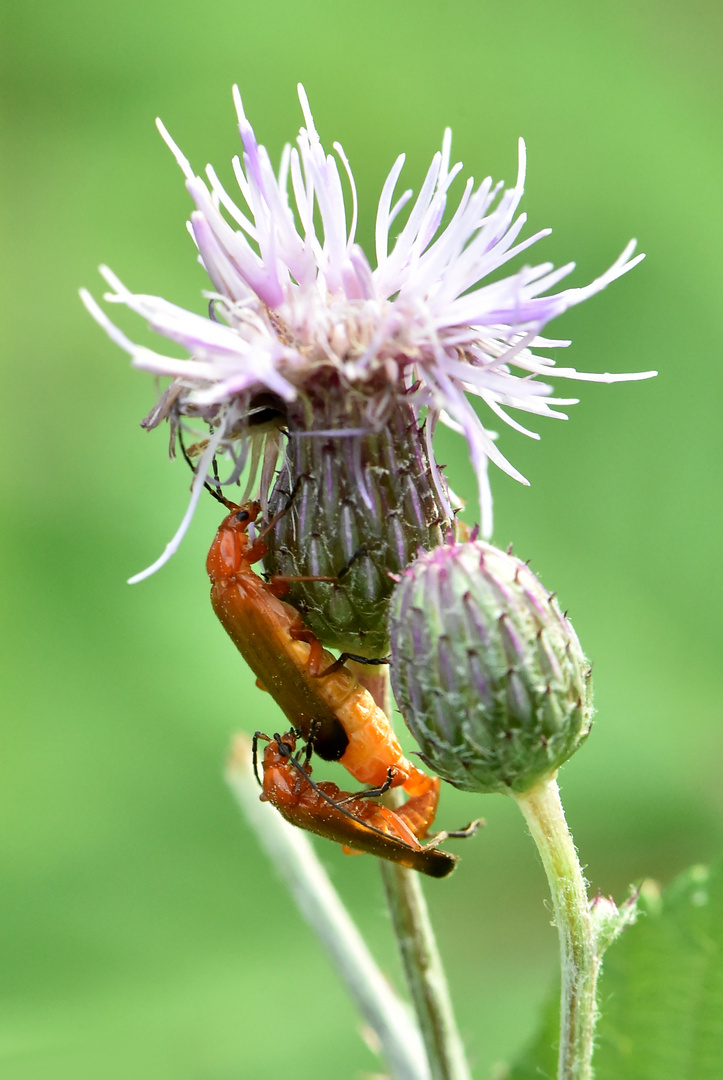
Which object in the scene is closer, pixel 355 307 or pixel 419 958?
pixel 355 307

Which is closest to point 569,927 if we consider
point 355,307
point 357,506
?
point 357,506

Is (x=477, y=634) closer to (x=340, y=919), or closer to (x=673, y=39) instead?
Answer: (x=340, y=919)

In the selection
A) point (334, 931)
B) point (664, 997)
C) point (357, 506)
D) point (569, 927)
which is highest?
point (357, 506)

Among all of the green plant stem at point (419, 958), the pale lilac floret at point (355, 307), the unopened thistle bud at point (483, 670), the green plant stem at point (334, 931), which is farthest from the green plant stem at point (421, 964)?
the pale lilac floret at point (355, 307)

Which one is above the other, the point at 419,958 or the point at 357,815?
the point at 357,815

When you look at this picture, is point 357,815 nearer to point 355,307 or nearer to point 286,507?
point 286,507

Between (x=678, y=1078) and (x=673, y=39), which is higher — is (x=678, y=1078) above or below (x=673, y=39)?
below

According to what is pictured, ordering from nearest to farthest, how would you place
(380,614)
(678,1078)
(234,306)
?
(234,306), (380,614), (678,1078)

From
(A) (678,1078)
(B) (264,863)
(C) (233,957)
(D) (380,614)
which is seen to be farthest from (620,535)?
(D) (380,614)
